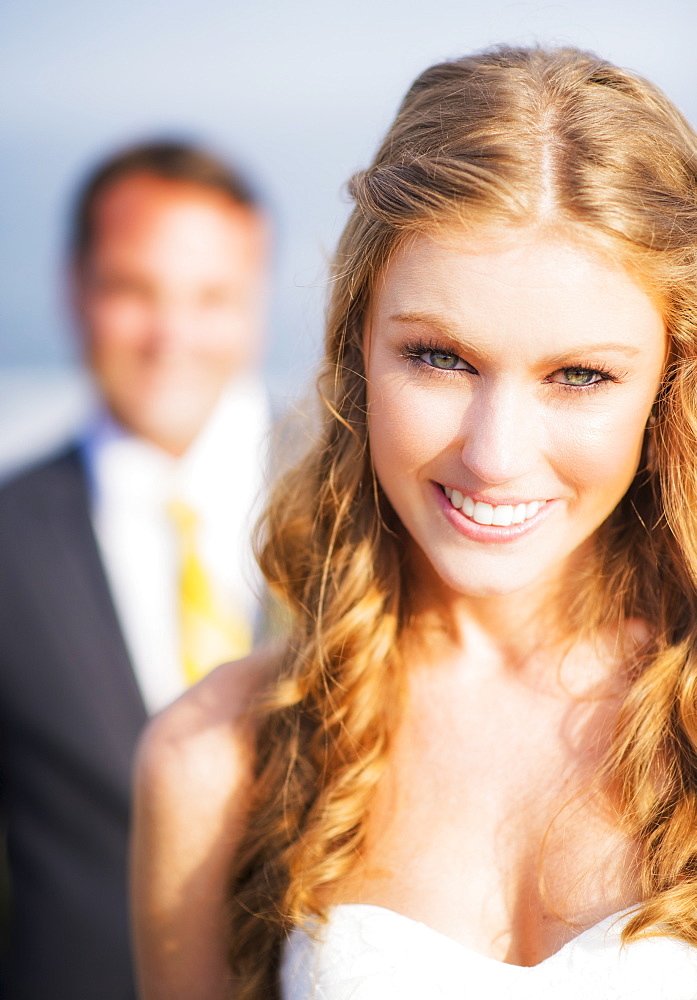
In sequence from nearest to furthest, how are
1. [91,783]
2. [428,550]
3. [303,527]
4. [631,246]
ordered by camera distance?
[631,246] → [428,550] → [303,527] → [91,783]

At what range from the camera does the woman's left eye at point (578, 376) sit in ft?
4.71

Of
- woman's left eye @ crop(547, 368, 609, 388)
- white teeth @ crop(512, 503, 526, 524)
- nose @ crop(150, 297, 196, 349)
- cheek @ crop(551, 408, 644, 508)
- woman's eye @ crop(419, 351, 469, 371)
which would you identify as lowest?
nose @ crop(150, 297, 196, 349)

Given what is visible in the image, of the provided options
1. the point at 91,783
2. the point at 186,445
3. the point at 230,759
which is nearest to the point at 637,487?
the point at 230,759

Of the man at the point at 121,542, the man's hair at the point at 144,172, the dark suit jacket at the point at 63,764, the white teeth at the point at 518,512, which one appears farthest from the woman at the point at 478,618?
the man's hair at the point at 144,172

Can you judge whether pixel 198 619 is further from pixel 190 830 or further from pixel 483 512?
pixel 483 512

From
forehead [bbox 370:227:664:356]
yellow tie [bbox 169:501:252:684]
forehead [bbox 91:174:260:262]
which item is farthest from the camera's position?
forehead [bbox 91:174:260:262]

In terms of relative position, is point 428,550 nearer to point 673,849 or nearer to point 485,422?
point 485,422

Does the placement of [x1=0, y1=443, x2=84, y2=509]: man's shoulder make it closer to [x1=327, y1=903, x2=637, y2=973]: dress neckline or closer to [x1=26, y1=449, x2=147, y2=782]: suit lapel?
[x1=26, y1=449, x2=147, y2=782]: suit lapel

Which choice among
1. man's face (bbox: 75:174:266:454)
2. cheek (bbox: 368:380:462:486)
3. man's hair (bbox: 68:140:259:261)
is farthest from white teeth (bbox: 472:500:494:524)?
man's hair (bbox: 68:140:259:261)

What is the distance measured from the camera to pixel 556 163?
144 cm

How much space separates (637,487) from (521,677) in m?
0.40

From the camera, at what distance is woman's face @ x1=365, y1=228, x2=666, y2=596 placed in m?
1.39

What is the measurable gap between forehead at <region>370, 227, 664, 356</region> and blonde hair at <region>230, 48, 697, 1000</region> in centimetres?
3

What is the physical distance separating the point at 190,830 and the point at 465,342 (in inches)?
39.0
